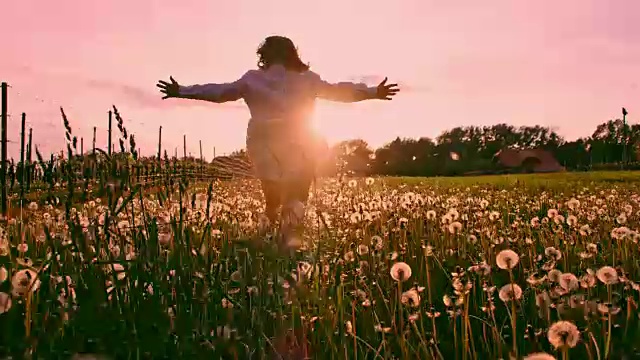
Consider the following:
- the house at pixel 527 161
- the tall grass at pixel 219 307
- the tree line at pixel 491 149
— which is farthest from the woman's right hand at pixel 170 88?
the house at pixel 527 161

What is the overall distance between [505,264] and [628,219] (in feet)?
15.9

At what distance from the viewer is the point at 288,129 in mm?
7371

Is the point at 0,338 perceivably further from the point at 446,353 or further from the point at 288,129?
the point at 288,129

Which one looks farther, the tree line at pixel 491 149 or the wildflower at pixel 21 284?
the tree line at pixel 491 149

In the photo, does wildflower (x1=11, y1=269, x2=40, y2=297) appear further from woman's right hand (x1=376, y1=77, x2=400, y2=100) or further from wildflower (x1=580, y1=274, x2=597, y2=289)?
woman's right hand (x1=376, y1=77, x2=400, y2=100)

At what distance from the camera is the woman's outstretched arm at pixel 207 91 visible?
7.19m

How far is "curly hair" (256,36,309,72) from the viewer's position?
7.70 meters

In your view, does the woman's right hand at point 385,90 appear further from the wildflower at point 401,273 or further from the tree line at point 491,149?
the tree line at point 491,149

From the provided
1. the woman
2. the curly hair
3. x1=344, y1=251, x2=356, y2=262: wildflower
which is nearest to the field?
x1=344, y1=251, x2=356, y2=262: wildflower

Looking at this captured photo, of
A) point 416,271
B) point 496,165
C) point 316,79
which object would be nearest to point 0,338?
point 416,271

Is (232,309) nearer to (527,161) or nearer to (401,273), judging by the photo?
(401,273)

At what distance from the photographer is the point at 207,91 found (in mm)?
7391

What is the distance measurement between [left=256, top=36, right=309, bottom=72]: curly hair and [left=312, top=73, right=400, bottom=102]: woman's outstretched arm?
36cm

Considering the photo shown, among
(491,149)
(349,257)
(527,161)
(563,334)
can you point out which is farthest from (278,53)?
(491,149)
